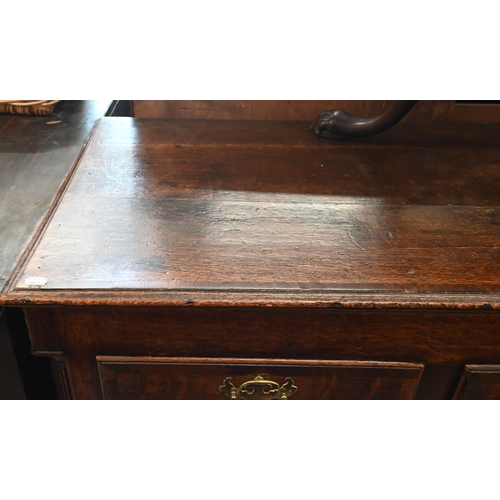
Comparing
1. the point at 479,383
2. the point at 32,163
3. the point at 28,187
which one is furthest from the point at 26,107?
the point at 479,383

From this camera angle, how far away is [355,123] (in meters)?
1.05

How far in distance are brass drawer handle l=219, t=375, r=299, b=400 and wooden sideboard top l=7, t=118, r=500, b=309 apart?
0.18 metres

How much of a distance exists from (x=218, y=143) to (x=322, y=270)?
0.46 m

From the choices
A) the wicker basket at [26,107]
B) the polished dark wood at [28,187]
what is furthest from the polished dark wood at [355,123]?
the wicker basket at [26,107]

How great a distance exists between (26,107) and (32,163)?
28 centimetres

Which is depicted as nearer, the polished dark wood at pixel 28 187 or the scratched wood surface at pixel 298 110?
the polished dark wood at pixel 28 187

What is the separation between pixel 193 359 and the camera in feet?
2.37

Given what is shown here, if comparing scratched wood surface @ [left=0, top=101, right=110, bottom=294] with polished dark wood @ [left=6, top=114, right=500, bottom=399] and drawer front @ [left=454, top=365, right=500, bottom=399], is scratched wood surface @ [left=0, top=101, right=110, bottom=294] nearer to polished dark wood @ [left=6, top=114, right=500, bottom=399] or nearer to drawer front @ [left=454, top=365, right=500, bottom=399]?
polished dark wood @ [left=6, top=114, right=500, bottom=399]

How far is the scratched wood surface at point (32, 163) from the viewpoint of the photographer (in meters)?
0.76

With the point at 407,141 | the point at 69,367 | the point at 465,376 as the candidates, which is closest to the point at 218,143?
the point at 407,141

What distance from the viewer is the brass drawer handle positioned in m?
0.75

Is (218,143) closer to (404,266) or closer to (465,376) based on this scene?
(404,266)

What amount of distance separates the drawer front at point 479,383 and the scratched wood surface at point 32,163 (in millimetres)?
699

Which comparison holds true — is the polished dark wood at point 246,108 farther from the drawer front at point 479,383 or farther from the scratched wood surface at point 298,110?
the drawer front at point 479,383
